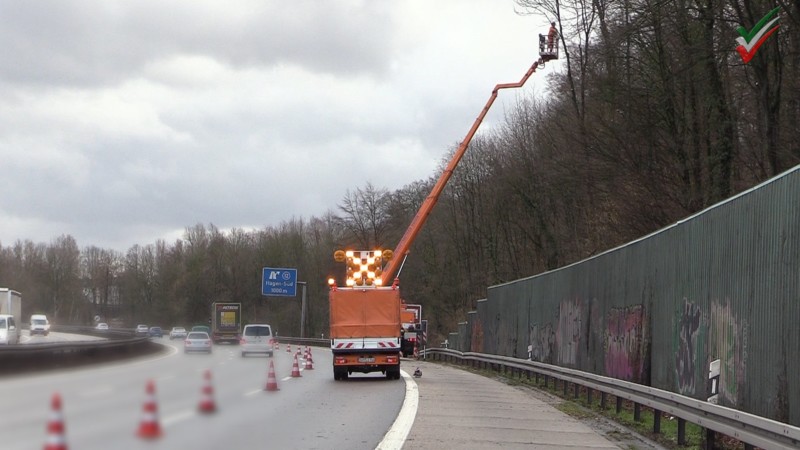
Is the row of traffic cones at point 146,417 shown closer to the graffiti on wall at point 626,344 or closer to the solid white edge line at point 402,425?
the solid white edge line at point 402,425

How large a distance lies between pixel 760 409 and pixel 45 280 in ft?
268

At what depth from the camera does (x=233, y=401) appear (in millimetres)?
16875

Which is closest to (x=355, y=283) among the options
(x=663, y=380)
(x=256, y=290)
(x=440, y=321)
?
(x=663, y=380)

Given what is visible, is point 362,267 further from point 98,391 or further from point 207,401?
point 207,401

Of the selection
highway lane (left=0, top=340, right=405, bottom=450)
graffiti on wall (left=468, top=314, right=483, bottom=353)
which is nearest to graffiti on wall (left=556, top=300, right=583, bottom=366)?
highway lane (left=0, top=340, right=405, bottom=450)

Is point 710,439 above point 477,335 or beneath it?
beneath

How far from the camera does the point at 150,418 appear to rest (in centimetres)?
950

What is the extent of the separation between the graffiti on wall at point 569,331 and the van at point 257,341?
1357cm

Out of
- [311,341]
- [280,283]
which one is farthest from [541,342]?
[311,341]

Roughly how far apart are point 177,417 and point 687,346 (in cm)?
822

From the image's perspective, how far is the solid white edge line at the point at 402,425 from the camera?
42.7ft

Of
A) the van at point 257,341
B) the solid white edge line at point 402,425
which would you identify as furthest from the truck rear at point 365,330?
the van at point 257,341

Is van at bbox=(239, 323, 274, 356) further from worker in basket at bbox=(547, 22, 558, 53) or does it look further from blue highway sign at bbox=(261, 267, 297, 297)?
blue highway sign at bbox=(261, 267, 297, 297)

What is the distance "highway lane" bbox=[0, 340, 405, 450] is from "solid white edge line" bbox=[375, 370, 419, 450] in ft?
0.49
